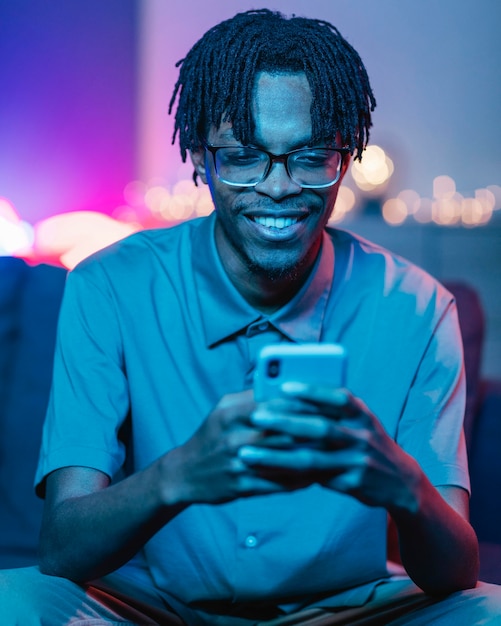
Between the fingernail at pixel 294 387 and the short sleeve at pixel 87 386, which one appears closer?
the fingernail at pixel 294 387

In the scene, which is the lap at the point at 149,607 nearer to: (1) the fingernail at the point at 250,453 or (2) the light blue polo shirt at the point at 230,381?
(2) the light blue polo shirt at the point at 230,381

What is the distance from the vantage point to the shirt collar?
129 cm

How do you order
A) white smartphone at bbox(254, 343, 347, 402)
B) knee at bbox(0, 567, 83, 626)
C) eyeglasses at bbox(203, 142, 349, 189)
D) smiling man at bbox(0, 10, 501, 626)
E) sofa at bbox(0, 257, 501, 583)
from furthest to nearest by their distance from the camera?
1. sofa at bbox(0, 257, 501, 583)
2. eyeglasses at bbox(203, 142, 349, 189)
3. smiling man at bbox(0, 10, 501, 626)
4. knee at bbox(0, 567, 83, 626)
5. white smartphone at bbox(254, 343, 347, 402)

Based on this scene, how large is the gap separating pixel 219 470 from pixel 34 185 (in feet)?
10.2

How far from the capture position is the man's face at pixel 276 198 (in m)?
1.21

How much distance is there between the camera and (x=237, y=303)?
1308 millimetres

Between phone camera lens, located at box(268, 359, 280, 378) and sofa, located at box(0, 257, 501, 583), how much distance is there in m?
0.91

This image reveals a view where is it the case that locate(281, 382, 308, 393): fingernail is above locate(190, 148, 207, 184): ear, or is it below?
below

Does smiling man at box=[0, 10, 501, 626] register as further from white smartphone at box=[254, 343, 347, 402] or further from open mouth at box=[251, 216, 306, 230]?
white smartphone at box=[254, 343, 347, 402]

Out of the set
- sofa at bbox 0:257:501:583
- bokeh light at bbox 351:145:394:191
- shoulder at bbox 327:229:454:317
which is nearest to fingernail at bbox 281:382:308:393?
shoulder at bbox 327:229:454:317

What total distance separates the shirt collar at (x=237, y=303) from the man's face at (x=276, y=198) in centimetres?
6

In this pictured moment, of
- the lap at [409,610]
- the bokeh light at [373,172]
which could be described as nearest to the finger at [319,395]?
the lap at [409,610]

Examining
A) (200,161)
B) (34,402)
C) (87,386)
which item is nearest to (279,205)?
(200,161)

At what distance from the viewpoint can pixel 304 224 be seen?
49.0 inches
